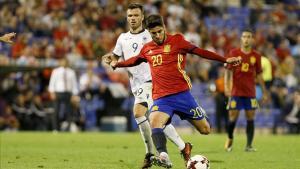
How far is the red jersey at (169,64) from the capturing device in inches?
486

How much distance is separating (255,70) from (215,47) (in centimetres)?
1640

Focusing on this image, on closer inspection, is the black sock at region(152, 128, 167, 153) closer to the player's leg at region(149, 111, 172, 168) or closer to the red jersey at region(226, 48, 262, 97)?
the player's leg at region(149, 111, 172, 168)

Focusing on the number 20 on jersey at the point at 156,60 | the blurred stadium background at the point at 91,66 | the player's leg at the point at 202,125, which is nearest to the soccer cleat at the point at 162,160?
the player's leg at the point at 202,125

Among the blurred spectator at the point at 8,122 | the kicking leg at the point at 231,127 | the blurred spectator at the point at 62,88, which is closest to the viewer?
the kicking leg at the point at 231,127

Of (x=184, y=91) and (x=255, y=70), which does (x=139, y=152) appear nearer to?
(x=255, y=70)

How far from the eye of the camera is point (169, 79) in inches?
486

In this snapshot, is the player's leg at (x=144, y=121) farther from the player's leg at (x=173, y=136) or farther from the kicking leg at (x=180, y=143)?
the kicking leg at (x=180, y=143)

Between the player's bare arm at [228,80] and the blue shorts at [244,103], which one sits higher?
the player's bare arm at [228,80]

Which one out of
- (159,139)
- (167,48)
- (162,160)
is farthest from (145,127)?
(162,160)

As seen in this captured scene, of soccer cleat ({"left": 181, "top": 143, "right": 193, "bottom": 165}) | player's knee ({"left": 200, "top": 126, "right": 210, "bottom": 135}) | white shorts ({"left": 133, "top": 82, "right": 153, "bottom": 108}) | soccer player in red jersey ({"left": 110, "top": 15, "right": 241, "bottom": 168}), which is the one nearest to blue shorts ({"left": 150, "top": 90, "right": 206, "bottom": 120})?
soccer player in red jersey ({"left": 110, "top": 15, "right": 241, "bottom": 168})

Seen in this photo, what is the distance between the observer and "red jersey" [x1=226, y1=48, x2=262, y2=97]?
18094 millimetres

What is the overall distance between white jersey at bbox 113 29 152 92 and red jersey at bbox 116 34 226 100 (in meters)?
1.76

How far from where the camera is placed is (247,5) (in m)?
39.5

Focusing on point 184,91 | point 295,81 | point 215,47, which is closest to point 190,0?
point 215,47
